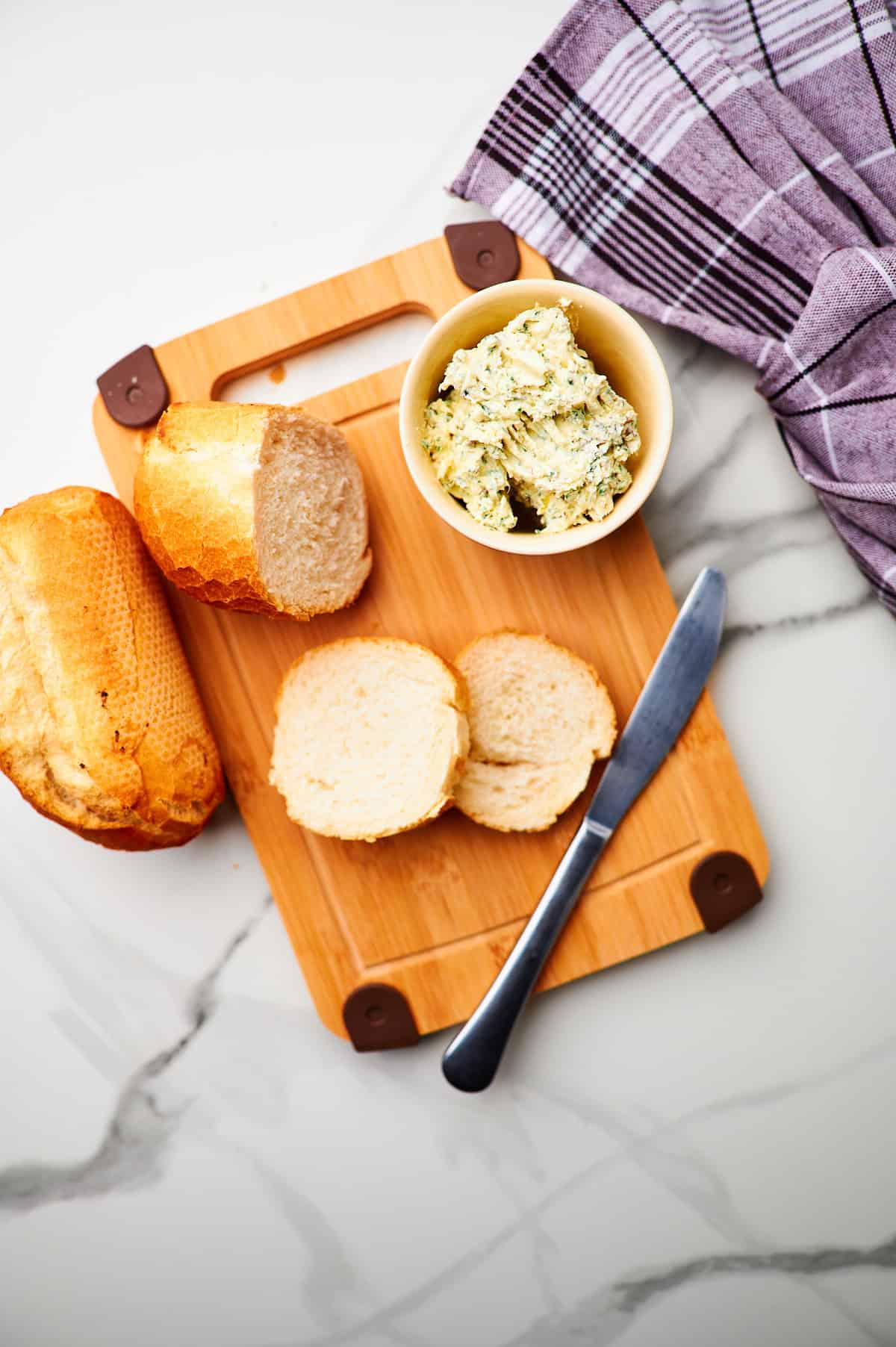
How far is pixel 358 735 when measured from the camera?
1.91 meters

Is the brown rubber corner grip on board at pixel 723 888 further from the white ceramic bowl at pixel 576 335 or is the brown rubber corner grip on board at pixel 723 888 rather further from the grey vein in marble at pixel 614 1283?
the white ceramic bowl at pixel 576 335

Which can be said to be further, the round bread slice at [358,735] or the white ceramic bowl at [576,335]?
the round bread slice at [358,735]

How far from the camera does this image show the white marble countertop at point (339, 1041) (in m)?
2.00

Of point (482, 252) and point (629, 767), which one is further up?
point (482, 252)

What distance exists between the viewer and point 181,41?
2016mm

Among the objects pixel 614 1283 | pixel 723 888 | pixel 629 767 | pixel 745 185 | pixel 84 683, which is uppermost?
pixel 745 185

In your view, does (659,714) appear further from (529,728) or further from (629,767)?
(529,728)

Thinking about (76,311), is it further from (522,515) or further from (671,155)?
(671,155)

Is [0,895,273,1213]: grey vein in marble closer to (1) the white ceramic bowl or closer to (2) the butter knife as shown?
(2) the butter knife

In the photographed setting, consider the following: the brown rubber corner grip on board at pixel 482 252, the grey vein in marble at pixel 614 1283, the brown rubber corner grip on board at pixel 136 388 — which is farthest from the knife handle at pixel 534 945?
the brown rubber corner grip on board at pixel 136 388

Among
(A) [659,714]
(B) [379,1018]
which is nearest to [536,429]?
(A) [659,714]

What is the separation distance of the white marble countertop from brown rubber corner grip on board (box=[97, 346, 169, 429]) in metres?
0.17

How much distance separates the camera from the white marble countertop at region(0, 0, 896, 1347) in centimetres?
200

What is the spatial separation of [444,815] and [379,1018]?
461 millimetres
